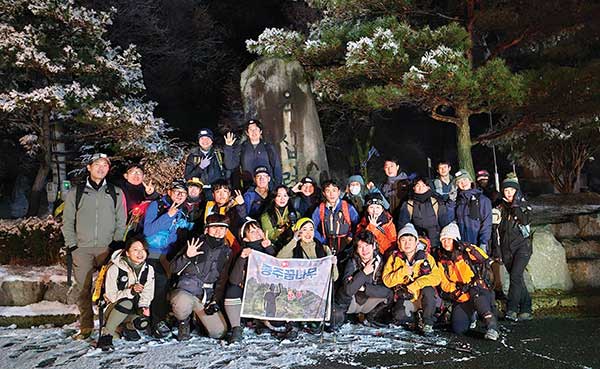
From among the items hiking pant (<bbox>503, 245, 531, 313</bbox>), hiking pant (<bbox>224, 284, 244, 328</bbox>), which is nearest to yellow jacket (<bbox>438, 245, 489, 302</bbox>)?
hiking pant (<bbox>503, 245, 531, 313</bbox>)

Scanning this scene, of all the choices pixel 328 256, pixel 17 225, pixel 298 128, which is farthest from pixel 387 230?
pixel 17 225

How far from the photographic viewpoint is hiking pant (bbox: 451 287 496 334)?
5195 mm

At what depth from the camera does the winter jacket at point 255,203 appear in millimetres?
6117

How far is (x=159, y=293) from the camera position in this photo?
541 centimetres

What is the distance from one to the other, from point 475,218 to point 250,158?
3085 mm

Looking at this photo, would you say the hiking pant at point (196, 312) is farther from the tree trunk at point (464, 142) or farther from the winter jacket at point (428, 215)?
the tree trunk at point (464, 142)

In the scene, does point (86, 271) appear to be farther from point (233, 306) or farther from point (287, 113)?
point (287, 113)

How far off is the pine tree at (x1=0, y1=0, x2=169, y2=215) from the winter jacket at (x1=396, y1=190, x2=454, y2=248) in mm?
5877

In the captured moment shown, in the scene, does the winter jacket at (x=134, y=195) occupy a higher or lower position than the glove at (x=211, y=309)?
higher

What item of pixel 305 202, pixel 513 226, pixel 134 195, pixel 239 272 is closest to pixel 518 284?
pixel 513 226

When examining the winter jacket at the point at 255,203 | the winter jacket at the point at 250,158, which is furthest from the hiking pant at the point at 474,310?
the winter jacket at the point at 250,158

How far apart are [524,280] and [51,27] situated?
30.9ft

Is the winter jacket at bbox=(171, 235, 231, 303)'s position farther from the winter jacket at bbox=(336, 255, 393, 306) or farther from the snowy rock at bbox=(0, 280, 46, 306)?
the snowy rock at bbox=(0, 280, 46, 306)

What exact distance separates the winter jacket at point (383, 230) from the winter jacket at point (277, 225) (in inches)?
32.7
